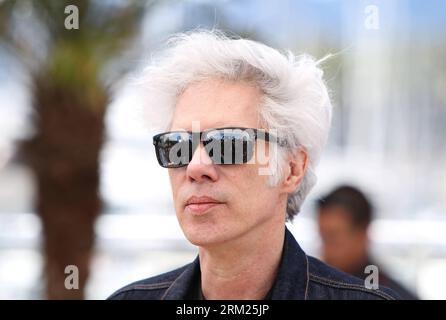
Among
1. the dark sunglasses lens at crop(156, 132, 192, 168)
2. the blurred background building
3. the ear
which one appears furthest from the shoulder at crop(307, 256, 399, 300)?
the blurred background building

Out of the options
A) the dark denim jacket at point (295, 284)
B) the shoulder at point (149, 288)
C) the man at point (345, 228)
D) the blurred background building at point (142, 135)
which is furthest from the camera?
the blurred background building at point (142, 135)

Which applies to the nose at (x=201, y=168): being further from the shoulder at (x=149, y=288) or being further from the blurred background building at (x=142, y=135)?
the blurred background building at (x=142, y=135)

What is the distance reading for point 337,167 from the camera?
269 inches

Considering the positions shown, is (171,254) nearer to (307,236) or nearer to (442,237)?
(307,236)

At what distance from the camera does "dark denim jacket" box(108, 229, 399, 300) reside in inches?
85.2

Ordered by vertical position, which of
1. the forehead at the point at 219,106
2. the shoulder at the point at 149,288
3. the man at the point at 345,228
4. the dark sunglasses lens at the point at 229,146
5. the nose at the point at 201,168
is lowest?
the shoulder at the point at 149,288

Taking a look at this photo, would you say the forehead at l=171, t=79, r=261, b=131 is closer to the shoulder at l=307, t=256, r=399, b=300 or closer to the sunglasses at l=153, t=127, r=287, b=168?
the sunglasses at l=153, t=127, r=287, b=168

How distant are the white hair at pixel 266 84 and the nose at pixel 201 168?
0.19 meters

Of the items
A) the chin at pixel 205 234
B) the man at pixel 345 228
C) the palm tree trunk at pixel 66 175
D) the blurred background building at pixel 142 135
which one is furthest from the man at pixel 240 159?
the palm tree trunk at pixel 66 175

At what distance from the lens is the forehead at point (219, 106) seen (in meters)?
2.13

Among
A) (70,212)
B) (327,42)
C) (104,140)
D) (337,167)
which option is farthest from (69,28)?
(337,167)

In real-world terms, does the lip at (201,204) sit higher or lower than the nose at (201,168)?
lower

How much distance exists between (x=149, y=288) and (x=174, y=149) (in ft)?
1.57

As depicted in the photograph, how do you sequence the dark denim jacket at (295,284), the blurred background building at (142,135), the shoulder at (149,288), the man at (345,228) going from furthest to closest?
the blurred background building at (142,135) → the man at (345,228) → the shoulder at (149,288) → the dark denim jacket at (295,284)
